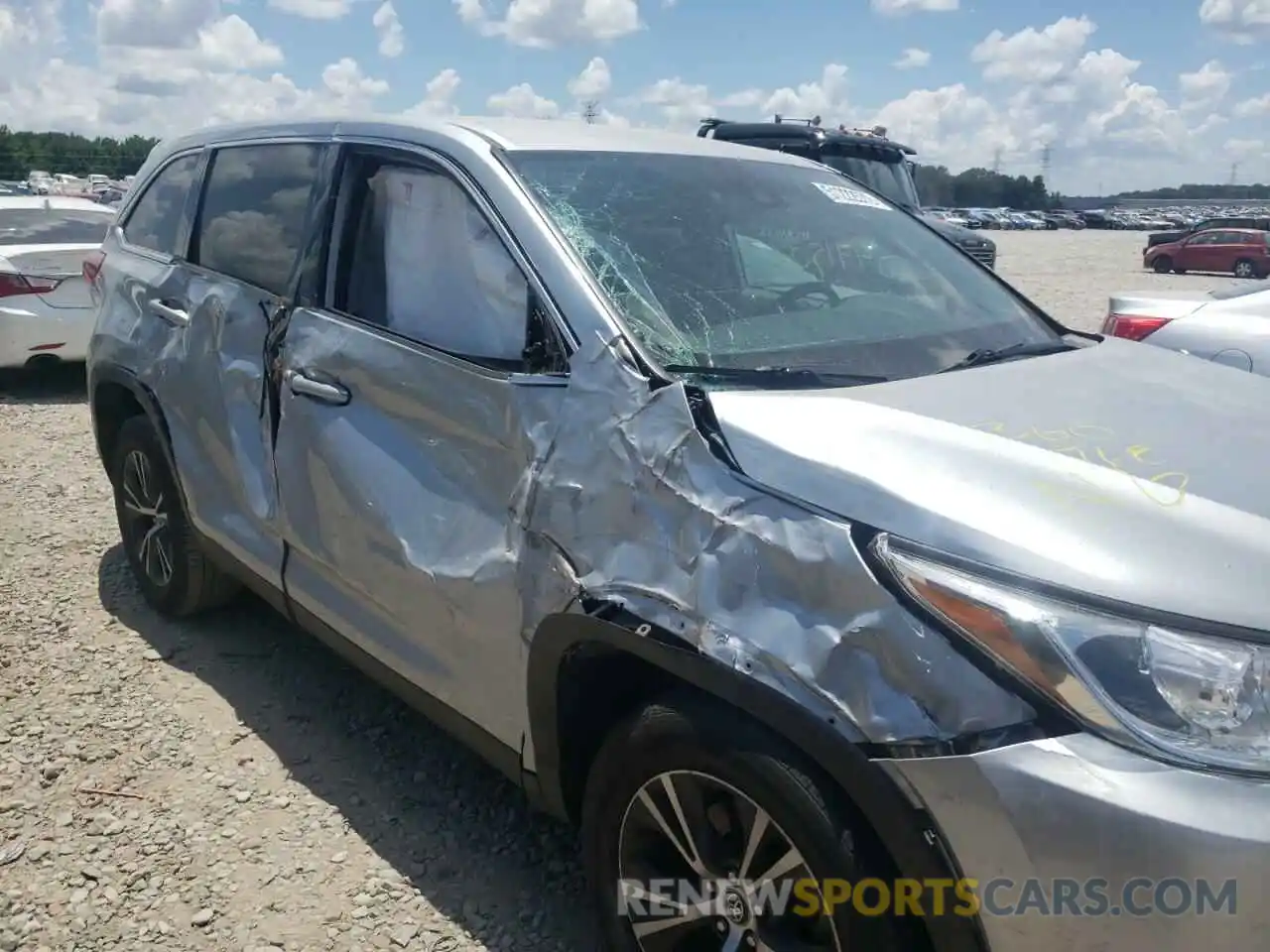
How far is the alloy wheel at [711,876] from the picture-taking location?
1.89m

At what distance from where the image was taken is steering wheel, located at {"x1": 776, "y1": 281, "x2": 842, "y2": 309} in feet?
8.95

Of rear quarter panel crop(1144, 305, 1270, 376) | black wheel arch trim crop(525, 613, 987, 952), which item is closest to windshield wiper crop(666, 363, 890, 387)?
black wheel arch trim crop(525, 613, 987, 952)

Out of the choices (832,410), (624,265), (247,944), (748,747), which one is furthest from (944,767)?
(247,944)

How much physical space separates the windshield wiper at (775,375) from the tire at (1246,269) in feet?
108

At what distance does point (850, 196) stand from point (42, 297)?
694 centimetres

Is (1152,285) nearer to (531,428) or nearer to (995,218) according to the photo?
(531,428)

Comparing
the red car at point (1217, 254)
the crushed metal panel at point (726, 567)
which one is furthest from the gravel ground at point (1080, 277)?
the crushed metal panel at point (726, 567)

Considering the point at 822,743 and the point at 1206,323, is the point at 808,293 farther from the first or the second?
the point at 1206,323

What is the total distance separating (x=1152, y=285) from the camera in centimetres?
2612

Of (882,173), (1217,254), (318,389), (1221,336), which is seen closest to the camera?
(318,389)

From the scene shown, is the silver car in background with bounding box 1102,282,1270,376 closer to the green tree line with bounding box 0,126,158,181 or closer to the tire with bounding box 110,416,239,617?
the tire with bounding box 110,416,239,617

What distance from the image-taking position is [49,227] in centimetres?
867

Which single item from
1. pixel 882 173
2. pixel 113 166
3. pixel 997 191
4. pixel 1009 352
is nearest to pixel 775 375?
pixel 1009 352

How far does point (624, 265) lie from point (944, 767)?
4.48 feet
